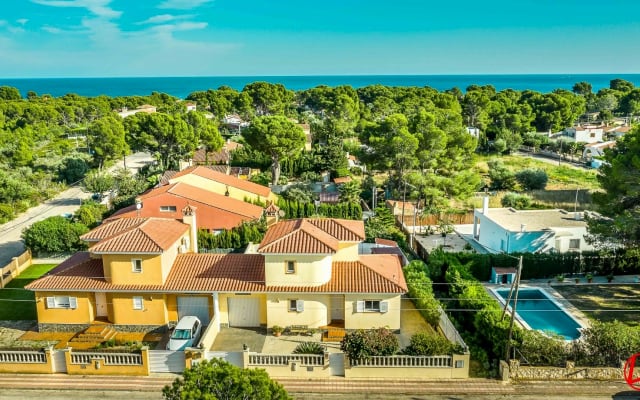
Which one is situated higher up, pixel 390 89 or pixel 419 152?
pixel 390 89

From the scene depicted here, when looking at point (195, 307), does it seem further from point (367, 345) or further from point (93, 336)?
point (367, 345)

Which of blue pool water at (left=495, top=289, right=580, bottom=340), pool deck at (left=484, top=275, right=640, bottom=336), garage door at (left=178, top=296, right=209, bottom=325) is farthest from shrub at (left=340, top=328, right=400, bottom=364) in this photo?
pool deck at (left=484, top=275, right=640, bottom=336)

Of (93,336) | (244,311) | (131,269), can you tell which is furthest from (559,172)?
(93,336)

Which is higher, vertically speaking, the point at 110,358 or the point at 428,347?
the point at 428,347

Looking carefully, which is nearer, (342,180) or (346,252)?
(346,252)

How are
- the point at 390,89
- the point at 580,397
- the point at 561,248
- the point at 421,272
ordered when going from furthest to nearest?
1. the point at 390,89
2. the point at 561,248
3. the point at 421,272
4. the point at 580,397

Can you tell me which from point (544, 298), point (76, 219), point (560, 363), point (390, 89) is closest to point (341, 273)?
point (560, 363)

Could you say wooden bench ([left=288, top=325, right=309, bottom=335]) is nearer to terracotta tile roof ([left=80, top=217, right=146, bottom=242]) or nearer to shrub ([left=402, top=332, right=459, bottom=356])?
shrub ([left=402, top=332, right=459, bottom=356])

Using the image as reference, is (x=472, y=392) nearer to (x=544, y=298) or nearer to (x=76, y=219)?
(x=544, y=298)
